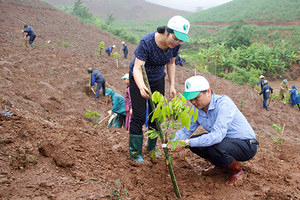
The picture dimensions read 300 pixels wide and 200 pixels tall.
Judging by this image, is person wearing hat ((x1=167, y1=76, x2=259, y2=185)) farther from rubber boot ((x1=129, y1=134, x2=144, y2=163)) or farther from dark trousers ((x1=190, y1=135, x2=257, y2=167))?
rubber boot ((x1=129, y1=134, x2=144, y2=163))

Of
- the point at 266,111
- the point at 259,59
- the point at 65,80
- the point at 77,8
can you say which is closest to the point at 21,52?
the point at 65,80

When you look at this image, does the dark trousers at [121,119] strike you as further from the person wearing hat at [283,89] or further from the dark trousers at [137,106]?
the person wearing hat at [283,89]

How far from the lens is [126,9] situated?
204 feet

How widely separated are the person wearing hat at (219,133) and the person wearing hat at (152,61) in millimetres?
424

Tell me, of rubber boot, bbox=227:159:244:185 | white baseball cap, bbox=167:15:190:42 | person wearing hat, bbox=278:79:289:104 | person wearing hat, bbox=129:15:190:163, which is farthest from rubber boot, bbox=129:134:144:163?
person wearing hat, bbox=278:79:289:104

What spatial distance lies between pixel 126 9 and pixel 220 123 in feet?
218

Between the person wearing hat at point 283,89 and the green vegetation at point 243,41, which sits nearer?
the person wearing hat at point 283,89

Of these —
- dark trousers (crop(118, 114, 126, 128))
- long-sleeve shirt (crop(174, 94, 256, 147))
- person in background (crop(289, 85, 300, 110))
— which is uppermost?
long-sleeve shirt (crop(174, 94, 256, 147))

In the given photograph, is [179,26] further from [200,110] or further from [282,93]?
[282,93]

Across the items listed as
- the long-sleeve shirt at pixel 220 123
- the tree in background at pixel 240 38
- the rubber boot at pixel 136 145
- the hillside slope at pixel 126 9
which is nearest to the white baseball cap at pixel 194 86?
the long-sleeve shirt at pixel 220 123

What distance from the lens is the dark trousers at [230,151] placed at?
80.5 inches

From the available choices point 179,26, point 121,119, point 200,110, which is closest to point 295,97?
point 121,119

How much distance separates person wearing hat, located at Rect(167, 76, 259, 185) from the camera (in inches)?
78.6

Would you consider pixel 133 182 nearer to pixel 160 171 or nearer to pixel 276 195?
pixel 160 171
